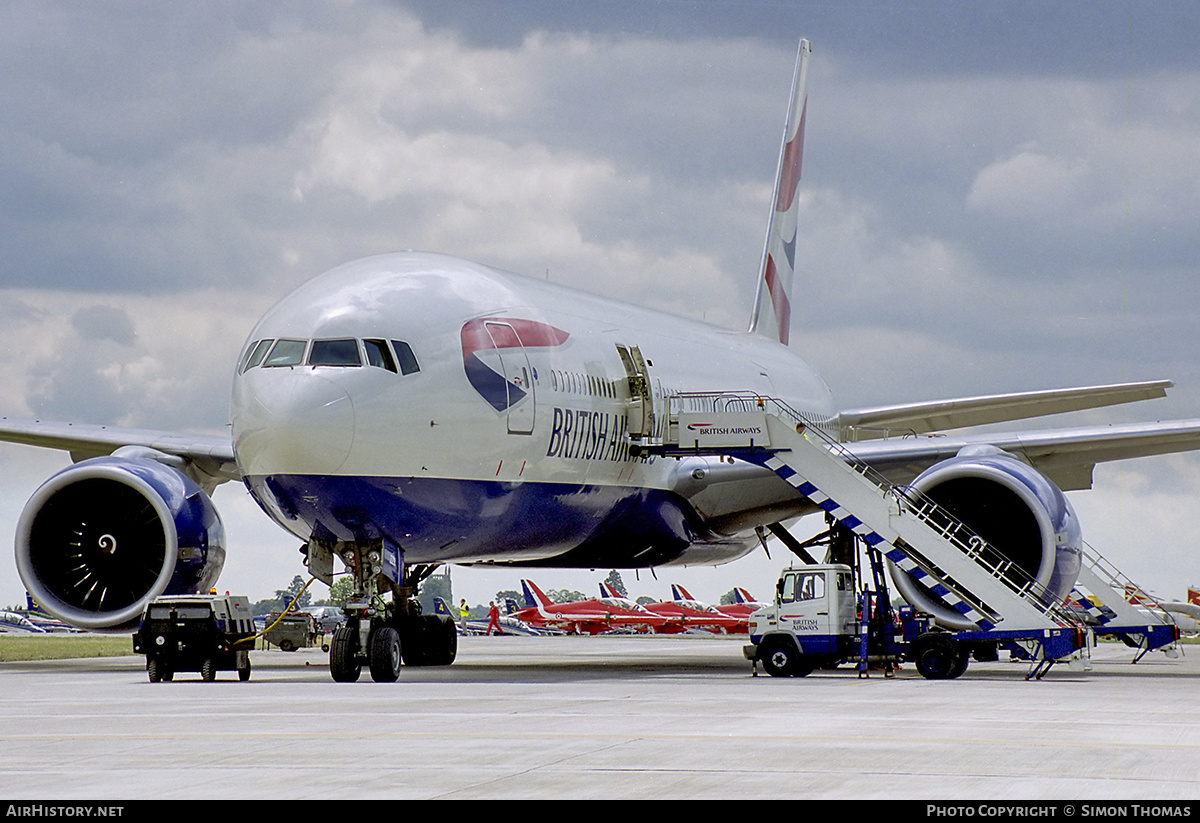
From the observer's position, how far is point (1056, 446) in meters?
20.8

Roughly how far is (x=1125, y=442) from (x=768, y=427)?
4913 mm

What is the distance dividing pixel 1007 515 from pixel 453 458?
25.4 feet

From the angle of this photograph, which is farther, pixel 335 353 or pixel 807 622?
pixel 807 622

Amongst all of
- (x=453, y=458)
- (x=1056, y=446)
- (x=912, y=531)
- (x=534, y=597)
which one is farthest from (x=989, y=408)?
(x=534, y=597)

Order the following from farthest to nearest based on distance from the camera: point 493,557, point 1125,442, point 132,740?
point 1125,442 → point 493,557 → point 132,740

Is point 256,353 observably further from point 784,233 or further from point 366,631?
point 784,233

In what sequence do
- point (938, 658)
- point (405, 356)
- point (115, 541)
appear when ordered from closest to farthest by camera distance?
point (405, 356), point (938, 658), point (115, 541)

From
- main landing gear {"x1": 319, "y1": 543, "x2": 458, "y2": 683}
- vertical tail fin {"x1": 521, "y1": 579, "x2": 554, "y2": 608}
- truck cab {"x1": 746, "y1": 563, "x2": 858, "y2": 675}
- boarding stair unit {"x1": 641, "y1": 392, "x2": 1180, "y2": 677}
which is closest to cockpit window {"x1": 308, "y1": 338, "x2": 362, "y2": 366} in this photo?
main landing gear {"x1": 319, "y1": 543, "x2": 458, "y2": 683}

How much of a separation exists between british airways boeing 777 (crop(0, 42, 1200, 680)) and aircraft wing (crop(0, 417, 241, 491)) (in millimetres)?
38

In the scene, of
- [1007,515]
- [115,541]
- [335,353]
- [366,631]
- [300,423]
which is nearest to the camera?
[300,423]

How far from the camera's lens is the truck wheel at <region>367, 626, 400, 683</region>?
640 inches
